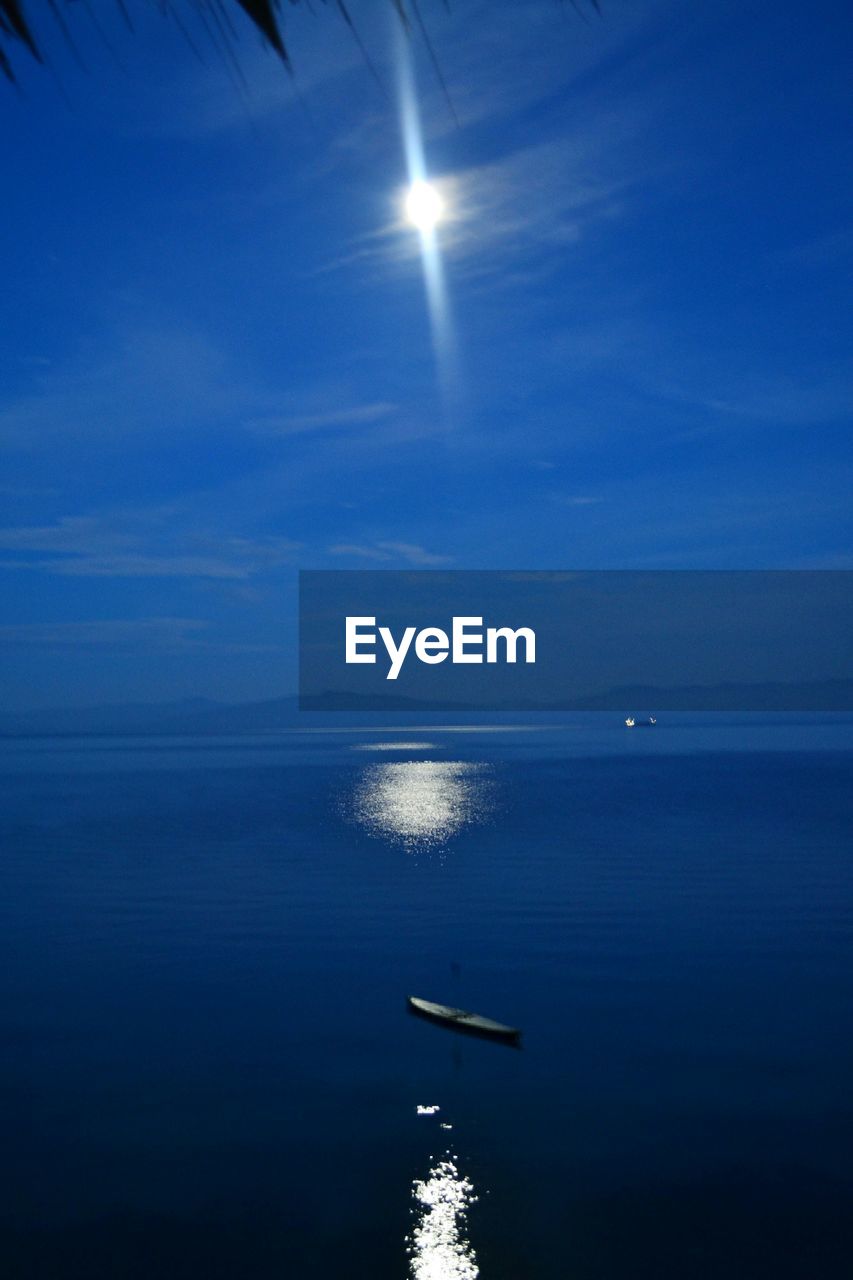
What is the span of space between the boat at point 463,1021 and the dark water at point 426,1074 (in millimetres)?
465

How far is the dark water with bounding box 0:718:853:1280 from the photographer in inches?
813

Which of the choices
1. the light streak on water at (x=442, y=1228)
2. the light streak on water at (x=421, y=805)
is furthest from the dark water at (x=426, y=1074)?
the light streak on water at (x=421, y=805)

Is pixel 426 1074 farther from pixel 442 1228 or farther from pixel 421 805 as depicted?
pixel 421 805

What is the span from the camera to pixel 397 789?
158m

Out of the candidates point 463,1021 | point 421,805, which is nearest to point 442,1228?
point 463,1021

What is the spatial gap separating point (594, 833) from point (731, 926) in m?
39.2

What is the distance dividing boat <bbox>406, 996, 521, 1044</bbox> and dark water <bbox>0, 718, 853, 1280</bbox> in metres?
0.47

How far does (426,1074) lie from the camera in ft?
97.5

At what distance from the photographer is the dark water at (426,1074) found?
67.8 feet

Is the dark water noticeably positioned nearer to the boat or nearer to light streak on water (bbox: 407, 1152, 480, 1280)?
light streak on water (bbox: 407, 1152, 480, 1280)

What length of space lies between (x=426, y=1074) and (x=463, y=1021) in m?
3.25

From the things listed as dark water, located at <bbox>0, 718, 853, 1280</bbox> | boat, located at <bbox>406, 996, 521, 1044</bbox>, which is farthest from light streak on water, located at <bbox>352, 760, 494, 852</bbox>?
boat, located at <bbox>406, 996, 521, 1044</bbox>

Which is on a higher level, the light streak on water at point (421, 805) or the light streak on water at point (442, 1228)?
the light streak on water at point (442, 1228)

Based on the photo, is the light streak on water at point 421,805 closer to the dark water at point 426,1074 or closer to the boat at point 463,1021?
the dark water at point 426,1074
